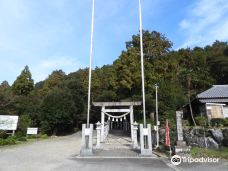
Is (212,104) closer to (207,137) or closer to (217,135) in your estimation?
(207,137)

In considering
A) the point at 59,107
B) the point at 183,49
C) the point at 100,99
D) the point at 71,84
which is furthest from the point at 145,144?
the point at 183,49

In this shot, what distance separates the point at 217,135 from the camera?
17.3 m

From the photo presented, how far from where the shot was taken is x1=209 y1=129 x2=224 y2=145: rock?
674 inches

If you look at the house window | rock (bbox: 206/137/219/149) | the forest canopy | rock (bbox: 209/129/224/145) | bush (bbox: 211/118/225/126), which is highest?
the forest canopy

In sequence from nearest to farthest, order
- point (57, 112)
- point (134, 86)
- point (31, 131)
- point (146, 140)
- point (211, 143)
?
1. point (146, 140)
2. point (211, 143)
3. point (31, 131)
4. point (134, 86)
5. point (57, 112)

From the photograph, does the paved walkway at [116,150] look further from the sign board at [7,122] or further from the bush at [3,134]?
the bush at [3,134]

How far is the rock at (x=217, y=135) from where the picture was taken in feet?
56.2

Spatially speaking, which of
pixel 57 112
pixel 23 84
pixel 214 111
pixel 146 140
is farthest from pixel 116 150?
pixel 23 84

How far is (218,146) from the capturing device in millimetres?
16938

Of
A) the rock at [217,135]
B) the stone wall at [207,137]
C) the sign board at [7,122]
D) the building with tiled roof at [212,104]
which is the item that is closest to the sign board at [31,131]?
the sign board at [7,122]

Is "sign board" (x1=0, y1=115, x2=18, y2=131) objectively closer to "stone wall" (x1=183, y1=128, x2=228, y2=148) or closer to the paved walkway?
the paved walkway

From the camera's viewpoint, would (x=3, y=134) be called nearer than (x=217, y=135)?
No

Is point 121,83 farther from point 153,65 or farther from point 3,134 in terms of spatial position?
point 3,134

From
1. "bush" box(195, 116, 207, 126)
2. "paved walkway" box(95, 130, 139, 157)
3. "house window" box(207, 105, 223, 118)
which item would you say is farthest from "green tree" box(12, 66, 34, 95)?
"bush" box(195, 116, 207, 126)
